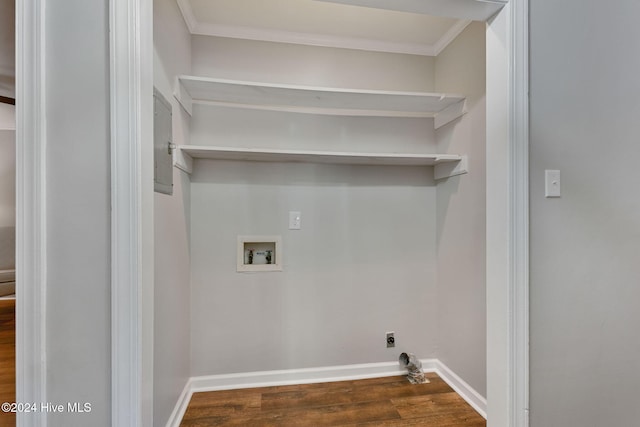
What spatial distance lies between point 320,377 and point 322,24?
2544 mm

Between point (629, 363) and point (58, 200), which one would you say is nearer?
point (58, 200)

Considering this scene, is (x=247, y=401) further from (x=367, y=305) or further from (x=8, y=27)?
(x=8, y=27)

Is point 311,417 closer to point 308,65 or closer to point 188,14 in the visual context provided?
point 308,65

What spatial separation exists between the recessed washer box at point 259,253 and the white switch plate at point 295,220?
0.13m

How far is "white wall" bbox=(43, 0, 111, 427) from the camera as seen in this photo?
0.88 meters

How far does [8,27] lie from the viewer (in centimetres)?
111

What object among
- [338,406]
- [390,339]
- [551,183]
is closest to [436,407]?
[390,339]

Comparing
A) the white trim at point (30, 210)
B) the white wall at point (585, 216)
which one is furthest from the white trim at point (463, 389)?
the white trim at point (30, 210)

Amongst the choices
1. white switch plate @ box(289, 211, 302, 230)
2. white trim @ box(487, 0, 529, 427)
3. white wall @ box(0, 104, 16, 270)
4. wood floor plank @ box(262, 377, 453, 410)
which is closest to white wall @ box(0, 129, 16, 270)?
white wall @ box(0, 104, 16, 270)

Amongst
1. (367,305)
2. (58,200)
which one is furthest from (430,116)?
(58,200)

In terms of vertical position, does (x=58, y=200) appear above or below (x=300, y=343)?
above

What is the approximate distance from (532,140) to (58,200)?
1.76 metres

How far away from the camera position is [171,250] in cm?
152

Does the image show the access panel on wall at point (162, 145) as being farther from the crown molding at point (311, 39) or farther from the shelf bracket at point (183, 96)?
A: the crown molding at point (311, 39)
